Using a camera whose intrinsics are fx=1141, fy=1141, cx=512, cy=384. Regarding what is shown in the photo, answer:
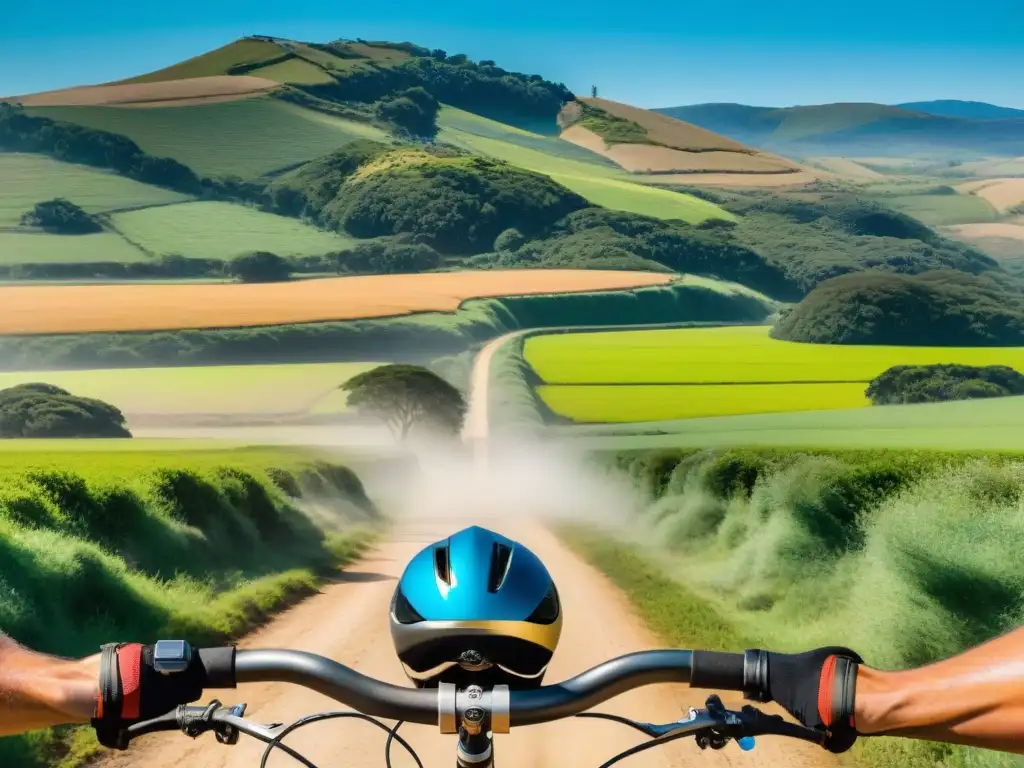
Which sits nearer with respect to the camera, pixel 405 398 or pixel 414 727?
pixel 414 727

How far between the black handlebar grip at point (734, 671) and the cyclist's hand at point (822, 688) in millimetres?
20

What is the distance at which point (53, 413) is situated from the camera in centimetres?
2419

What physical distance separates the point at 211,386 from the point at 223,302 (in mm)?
2496

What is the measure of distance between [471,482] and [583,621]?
9274mm

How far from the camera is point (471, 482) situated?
2259cm

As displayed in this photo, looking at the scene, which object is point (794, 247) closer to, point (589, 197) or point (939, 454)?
point (589, 197)

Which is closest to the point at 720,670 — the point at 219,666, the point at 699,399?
the point at 219,666

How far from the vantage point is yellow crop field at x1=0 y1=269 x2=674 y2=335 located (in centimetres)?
2575

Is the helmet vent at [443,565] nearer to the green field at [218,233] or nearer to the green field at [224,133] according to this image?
the green field at [218,233]

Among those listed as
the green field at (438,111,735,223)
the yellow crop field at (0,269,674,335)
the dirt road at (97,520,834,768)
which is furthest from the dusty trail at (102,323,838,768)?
the green field at (438,111,735,223)

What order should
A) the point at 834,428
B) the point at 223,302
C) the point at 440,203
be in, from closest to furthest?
1. the point at 834,428
2. the point at 223,302
3. the point at 440,203

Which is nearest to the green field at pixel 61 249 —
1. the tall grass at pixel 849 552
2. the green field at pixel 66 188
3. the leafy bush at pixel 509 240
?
the green field at pixel 66 188

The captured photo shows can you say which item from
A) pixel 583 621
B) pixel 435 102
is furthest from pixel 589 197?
pixel 583 621

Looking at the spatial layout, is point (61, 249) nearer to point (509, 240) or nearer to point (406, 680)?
point (509, 240)
